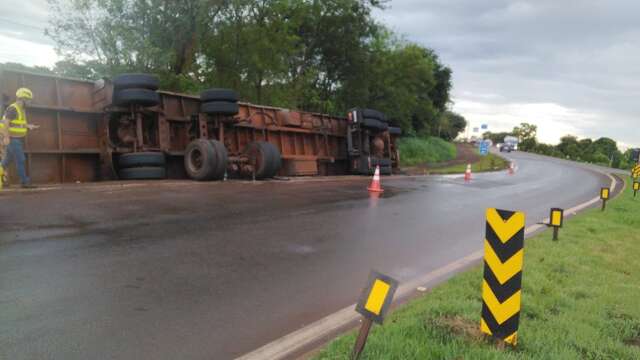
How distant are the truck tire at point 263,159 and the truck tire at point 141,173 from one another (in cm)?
320

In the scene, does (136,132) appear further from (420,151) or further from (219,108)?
(420,151)

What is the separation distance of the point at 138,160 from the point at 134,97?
5.36 feet

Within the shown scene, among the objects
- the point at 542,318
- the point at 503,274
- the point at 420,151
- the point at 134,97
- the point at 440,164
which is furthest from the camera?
the point at 420,151

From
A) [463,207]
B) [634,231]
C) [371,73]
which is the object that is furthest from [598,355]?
[371,73]

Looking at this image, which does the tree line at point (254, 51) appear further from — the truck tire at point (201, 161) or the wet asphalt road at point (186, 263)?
the wet asphalt road at point (186, 263)

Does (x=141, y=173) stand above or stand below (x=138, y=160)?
below

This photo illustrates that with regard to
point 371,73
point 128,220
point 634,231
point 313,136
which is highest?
point 371,73

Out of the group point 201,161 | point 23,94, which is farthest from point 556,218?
point 23,94

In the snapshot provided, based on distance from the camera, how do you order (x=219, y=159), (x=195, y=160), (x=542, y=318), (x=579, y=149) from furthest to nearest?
(x=579, y=149) < (x=195, y=160) < (x=219, y=159) < (x=542, y=318)

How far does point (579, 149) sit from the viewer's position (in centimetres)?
9131

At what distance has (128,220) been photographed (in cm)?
698

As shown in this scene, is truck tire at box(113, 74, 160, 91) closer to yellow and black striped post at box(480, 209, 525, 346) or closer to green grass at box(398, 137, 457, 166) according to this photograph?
yellow and black striped post at box(480, 209, 525, 346)

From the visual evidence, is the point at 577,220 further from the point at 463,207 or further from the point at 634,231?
the point at 463,207

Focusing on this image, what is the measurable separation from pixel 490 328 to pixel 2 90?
11635mm
